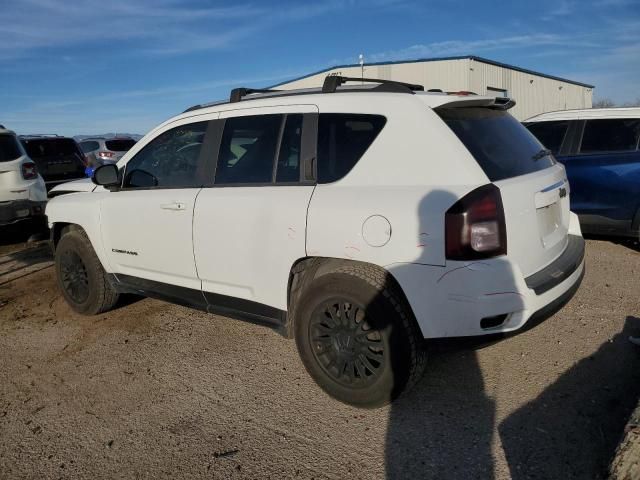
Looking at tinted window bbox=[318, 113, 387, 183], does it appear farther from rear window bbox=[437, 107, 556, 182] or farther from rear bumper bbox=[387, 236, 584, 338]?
rear bumper bbox=[387, 236, 584, 338]

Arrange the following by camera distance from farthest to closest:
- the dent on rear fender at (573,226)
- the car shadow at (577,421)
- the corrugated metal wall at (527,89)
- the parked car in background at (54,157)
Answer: the corrugated metal wall at (527,89) → the parked car in background at (54,157) → the dent on rear fender at (573,226) → the car shadow at (577,421)

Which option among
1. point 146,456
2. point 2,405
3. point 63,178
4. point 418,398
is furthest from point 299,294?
point 63,178

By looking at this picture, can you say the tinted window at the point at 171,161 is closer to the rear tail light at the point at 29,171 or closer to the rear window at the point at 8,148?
the rear tail light at the point at 29,171

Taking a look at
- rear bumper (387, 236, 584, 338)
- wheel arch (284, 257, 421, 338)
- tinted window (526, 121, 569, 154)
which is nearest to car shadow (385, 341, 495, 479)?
rear bumper (387, 236, 584, 338)

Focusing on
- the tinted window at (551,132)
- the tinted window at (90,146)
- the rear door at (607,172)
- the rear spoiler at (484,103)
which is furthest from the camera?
the tinted window at (90,146)

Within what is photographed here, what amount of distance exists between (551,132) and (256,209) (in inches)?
198

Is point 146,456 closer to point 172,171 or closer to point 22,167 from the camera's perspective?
point 172,171

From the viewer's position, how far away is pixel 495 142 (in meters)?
3.09

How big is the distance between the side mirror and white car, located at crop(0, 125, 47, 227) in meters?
4.21

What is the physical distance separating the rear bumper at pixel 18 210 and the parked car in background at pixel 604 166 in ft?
24.4

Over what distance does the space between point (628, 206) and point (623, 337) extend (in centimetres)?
272

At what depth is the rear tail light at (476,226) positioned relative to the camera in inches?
105

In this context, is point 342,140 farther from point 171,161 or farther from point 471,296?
point 171,161

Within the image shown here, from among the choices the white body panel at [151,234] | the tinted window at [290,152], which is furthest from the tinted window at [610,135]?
the white body panel at [151,234]
